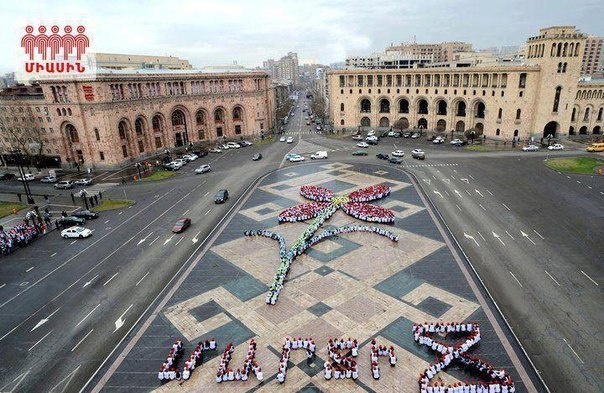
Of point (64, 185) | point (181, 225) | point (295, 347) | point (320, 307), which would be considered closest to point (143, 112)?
point (64, 185)

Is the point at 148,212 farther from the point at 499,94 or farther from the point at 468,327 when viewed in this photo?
the point at 499,94

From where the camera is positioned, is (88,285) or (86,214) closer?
(88,285)

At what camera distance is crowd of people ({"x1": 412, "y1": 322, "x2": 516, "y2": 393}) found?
2183 cm

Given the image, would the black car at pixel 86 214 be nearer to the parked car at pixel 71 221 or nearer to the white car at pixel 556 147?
the parked car at pixel 71 221

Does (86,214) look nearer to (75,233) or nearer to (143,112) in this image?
(75,233)

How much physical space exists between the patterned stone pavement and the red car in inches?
214

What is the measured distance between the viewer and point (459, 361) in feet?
80.5

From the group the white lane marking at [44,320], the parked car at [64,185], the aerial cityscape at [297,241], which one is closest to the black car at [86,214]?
the aerial cityscape at [297,241]

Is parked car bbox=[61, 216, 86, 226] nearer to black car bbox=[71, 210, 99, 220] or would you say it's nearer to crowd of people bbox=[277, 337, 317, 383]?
black car bbox=[71, 210, 99, 220]

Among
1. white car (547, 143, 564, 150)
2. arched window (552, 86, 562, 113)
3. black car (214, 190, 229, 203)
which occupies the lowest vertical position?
black car (214, 190, 229, 203)

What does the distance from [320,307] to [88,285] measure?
21960mm

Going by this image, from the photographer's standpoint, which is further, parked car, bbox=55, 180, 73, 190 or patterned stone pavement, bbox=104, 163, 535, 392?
parked car, bbox=55, 180, 73, 190

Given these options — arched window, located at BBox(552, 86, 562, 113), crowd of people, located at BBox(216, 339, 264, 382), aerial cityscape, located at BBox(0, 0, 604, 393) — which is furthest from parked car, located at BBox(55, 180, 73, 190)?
arched window, located at BBox(552, 86, 562, 113)

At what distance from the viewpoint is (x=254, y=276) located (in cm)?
3534
